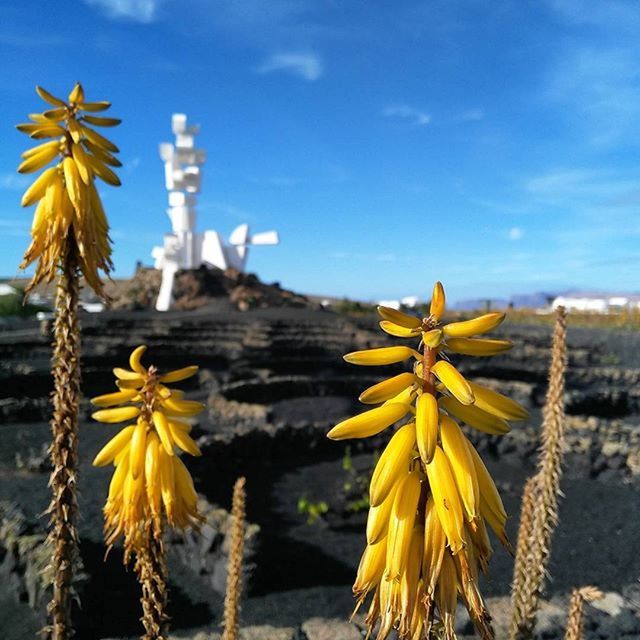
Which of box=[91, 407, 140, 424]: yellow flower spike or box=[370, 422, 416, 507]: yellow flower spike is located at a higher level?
box=[370, 422, 416, 507]: yellow flower spike

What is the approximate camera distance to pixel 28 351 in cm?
1614

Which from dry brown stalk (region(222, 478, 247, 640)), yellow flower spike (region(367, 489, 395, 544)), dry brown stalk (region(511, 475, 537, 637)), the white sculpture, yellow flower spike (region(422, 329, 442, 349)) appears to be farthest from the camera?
the white sculpture

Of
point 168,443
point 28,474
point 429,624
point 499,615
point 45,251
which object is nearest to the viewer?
point 429,624

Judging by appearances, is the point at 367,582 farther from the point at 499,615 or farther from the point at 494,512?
the point at 499,615

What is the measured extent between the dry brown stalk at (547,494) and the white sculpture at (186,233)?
2826 centimetres

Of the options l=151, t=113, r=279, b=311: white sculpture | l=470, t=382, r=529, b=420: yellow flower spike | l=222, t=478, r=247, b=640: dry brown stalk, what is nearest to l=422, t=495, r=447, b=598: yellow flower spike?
l=470, t=382, r=529, b=420: yellow flower spike

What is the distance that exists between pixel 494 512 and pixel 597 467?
8452 mm

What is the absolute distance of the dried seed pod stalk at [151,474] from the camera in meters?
1.80

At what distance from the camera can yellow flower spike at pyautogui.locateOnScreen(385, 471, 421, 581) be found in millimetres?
1118

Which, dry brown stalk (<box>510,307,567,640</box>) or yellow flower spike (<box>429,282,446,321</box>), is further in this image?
dry brown stalk (<box>510,307,567,640</box>)

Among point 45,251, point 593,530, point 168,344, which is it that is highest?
point 45,251

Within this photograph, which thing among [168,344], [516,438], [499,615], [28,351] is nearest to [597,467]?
[516,438]

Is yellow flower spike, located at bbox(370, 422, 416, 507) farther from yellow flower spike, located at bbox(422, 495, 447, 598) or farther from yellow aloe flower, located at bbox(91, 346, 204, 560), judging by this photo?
yellow aloe flower, located at bbox(91, 346, 204, 560)

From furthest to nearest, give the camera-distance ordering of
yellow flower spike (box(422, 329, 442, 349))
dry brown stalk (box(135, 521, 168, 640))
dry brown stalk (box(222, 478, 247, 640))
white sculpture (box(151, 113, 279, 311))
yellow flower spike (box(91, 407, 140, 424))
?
1. white sculpture (box(151, 113, 279, 311))
2. dry brown stalk (box(222, 478, 247, 640))
3. yellow flower spike (box(91, 407, 140, 424))
4. dry brown stalk (box(135, 521, 168, 640))
5. yellow flower spike (box(422, 329, 442, 349))
